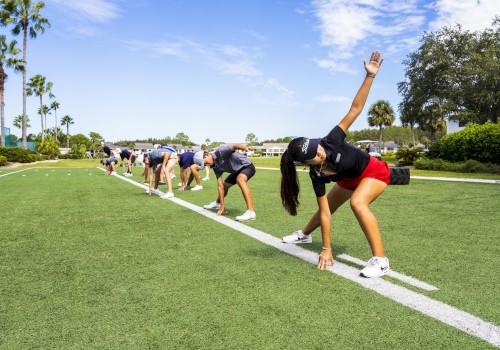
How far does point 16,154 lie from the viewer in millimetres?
41062

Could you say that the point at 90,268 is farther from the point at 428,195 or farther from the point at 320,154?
the point at 428,195

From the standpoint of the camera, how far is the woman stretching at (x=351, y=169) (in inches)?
138

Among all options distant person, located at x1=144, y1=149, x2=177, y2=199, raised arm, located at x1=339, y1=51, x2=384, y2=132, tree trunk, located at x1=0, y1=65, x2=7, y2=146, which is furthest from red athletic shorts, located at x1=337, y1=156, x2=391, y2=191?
tree trunk, located at x1=0, y1=65, x2=7, y2=146

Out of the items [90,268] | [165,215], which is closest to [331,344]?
[90,268]

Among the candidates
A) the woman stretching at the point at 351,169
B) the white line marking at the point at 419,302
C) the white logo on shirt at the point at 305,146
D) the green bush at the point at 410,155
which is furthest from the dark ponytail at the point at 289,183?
the green bush at the point at 410,155

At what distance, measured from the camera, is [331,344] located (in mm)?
2293

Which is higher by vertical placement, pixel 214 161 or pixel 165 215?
pixel 214 161

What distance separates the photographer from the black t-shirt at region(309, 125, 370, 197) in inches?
139

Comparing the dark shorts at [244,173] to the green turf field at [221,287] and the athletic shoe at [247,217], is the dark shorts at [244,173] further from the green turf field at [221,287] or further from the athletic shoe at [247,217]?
the green turf field at [221,287]

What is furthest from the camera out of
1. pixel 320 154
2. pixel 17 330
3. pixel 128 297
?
pixel 320 154

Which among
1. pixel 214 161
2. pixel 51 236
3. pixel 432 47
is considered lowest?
pixel 51 236

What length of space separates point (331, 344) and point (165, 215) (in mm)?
5581

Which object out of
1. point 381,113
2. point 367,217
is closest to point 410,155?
point 367,217

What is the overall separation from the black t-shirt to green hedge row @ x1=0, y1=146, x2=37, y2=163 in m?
44.8
